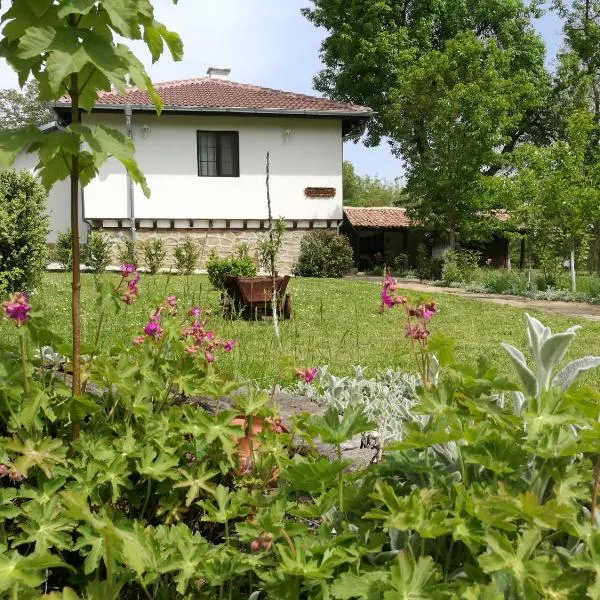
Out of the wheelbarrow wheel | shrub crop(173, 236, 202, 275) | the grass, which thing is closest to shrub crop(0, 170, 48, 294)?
the grass

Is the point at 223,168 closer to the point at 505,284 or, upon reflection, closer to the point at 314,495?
the point at 505,284

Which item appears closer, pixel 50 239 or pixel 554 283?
pixel 554 283

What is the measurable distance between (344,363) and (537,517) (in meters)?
4.97

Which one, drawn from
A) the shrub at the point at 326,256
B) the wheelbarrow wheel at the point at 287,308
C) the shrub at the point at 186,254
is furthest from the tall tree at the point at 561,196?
the wheelbarrow wheel at the point at 287,308

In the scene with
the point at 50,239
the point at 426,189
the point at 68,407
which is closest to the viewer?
the point at 68,407

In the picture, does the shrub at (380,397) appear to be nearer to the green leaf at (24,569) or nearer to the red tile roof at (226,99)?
the green leaf at (24,569)

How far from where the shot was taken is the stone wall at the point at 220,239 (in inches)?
757

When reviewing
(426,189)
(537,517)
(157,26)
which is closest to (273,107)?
(426,189)

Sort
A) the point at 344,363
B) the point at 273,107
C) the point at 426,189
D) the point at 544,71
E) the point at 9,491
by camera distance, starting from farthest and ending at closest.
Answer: the point at 544,71 < the point at 426,189 < the point at 273,107 < the point at 344,363 < the point at 9,491

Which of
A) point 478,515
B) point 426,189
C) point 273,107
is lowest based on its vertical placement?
point 478,515

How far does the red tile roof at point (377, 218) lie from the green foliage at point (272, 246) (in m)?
9.86

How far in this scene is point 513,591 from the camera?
1240 millimetres

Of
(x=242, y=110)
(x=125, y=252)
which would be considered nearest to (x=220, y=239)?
(x=125, y=252)

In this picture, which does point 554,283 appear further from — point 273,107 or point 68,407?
point 68,407
